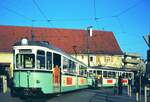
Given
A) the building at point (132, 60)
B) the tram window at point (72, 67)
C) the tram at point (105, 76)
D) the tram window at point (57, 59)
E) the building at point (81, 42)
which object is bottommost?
the tram at point (105, 76)

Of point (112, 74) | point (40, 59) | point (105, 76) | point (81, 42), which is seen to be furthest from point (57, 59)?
point (81, 42)

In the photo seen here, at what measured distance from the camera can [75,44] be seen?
75.4 meters

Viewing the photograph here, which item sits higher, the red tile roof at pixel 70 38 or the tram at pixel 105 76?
the red tile roof at pixel 70 38

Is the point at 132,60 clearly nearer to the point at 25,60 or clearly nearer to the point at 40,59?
the point at 40,59

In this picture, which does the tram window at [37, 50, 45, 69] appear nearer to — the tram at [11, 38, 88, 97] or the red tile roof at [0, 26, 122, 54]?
the tram at [11, 38, 88, 97]

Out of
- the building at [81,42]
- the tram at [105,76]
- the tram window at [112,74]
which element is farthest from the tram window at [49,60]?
the building at [81,42]

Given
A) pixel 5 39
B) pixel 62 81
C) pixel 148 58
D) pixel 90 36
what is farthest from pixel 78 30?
pixel 148 58

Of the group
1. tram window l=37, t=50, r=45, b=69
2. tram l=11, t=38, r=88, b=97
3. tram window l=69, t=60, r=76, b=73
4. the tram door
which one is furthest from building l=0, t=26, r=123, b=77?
tram window l=37, t=50, r=45, b=69

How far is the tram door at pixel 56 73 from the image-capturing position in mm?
22281

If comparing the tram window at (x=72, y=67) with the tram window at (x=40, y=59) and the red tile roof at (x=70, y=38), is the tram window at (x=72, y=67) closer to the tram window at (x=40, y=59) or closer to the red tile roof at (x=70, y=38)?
the tram window at (x=40, y=59)

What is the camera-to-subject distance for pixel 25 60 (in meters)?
21.0

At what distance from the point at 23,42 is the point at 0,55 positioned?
46.7 m

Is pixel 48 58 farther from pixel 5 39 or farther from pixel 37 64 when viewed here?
pixel 5 39

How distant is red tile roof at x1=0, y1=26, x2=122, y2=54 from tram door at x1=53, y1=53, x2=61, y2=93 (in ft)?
156
